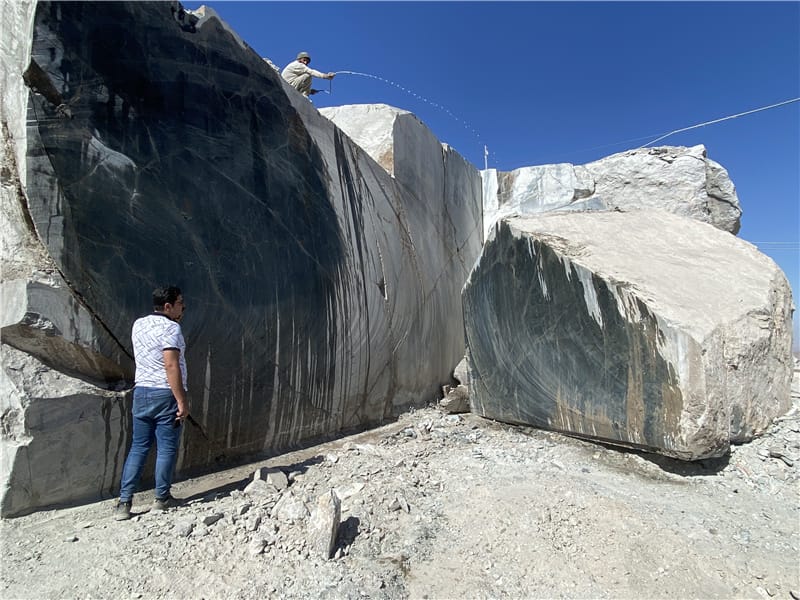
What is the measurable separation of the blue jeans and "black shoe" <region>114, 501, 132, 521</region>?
8cm

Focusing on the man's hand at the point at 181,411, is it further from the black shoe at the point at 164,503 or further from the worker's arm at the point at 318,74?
the worker's arm at the point at 318,74

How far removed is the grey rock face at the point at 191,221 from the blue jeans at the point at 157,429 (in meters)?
0.23

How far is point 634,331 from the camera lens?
2.38 metres

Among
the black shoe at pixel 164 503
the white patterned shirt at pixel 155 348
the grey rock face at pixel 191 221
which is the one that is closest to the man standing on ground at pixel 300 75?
the grey rock face at pixel 191 221

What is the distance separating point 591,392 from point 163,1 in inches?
115

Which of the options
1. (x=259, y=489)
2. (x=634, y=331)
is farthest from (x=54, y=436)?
(x=634, y=331)

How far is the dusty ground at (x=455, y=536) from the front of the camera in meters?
1.54

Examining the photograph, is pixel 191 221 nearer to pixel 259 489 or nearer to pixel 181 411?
pixel 181 411

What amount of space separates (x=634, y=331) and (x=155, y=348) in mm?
2134

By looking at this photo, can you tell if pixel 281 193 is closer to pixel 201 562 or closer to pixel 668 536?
pixel 201 562

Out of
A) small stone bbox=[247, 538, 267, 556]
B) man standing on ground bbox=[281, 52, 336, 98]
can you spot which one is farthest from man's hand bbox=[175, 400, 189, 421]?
man standing on ground bbox=[281, 52, 336, 98]

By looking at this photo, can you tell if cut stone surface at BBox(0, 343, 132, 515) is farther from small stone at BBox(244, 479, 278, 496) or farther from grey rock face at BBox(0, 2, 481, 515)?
small stone at BBox(244, 479, 278, 496)

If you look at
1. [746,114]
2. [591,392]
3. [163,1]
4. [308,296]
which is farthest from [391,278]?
[746,114]

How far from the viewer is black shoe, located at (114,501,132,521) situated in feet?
5.94
